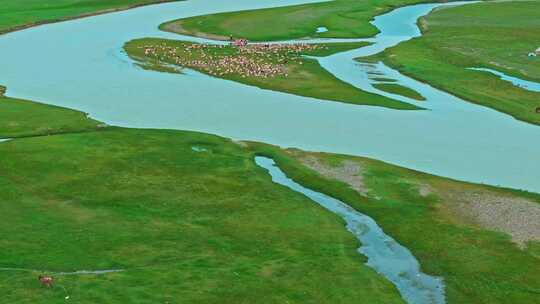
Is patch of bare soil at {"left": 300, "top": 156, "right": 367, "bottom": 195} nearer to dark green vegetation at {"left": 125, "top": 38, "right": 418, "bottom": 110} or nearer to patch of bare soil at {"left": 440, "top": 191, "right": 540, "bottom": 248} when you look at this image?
patch of bare soil at {"left": 440, "top": 191, "right": 540, "bottom": 248}

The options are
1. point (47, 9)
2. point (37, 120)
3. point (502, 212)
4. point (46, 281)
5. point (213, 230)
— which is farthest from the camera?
point (47, 9)

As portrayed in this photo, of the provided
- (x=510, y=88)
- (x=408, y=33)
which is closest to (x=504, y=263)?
(x=510, y=88)

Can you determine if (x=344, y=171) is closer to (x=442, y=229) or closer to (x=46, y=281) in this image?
(x=442, y=229)

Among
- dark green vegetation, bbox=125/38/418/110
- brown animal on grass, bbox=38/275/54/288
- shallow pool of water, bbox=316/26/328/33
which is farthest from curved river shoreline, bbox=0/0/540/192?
brown animal on grass, bbox=38/275/54/288

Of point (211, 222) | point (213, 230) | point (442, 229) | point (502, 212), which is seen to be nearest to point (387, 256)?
point (442, 229)

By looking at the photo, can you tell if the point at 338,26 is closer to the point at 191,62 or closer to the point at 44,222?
the point at 191,62

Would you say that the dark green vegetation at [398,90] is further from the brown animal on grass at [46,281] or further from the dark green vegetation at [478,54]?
the brown animal on grass at [46,281]

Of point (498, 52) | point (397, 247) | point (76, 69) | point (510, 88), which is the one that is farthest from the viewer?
point (498, 52)
